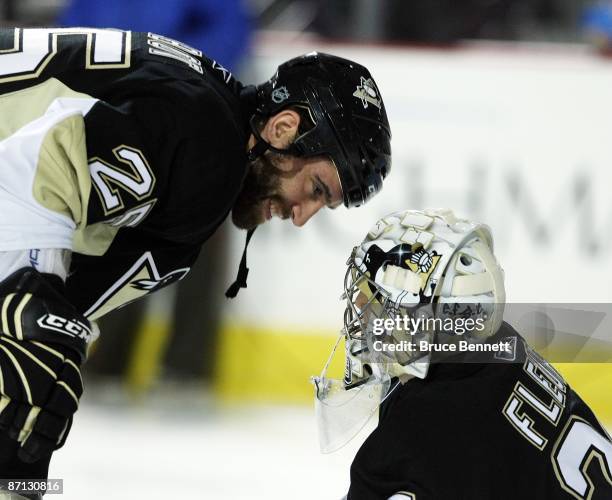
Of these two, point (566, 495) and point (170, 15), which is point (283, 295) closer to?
point (170, 15)

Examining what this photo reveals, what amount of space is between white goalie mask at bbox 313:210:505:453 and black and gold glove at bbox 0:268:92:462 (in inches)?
21.1

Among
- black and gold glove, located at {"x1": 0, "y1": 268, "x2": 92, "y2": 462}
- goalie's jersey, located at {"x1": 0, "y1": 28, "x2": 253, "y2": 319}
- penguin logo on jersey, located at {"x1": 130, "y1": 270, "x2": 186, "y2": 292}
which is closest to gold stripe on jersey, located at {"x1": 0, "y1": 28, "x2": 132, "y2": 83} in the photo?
goalie's jersey, located at {"x1": 0, "y1": 28, "x2": 253, "y2": 319}

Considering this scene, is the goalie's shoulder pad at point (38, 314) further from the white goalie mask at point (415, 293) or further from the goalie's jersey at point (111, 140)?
the white goalie mask at point (415, 293)

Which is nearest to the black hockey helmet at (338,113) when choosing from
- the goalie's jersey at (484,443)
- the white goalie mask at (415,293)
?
the white goalie mask at (415,293)

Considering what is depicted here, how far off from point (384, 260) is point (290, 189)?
0.39m

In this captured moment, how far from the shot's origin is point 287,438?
3.81m

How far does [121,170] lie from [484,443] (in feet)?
2.61

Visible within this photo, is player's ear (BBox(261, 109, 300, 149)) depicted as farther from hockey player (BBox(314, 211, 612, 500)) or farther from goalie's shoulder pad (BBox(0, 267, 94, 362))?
goalie's shoulder pad (BBox(0, 267, 94, 362))

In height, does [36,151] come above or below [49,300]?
above

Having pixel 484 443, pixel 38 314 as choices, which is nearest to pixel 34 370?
pixel 38 314

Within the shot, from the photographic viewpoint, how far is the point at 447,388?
72.8 inches

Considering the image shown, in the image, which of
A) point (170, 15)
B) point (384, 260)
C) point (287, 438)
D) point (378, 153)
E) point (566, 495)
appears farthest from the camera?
point (170, 15)

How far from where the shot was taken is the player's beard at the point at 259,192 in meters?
2.27

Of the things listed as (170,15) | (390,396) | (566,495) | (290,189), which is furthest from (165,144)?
(170,15)
